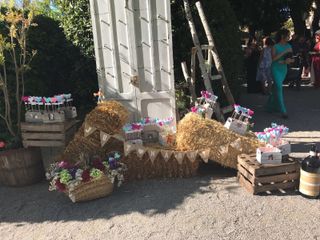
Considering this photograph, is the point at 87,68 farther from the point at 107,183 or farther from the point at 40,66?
the point at 107,183

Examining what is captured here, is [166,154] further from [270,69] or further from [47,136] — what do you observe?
[270,69]

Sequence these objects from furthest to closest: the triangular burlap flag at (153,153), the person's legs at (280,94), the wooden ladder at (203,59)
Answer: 1. the person's legs at (280,94)
2. the wooden ladder at (203,59)
3. the triangular burlap flag at (153,153)

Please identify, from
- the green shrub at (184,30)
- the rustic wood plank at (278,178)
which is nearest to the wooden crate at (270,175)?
the rustic wood plank at (278,178)

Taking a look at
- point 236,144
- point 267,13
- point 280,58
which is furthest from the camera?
point 267,13

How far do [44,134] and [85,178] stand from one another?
1042mm

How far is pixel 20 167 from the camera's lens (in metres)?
5.49

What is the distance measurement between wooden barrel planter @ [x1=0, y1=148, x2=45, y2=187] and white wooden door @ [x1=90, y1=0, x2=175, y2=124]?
1564 mm

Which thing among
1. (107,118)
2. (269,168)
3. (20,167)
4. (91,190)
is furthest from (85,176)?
(269,168)

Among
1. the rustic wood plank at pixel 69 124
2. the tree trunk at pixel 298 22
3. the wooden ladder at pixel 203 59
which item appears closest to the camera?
the rustic wood plank at pixel 69 124

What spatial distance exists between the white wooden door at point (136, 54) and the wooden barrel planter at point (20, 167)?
156cm

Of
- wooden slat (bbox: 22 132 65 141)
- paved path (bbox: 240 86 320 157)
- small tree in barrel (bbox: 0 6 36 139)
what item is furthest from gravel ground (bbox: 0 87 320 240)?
paved path (bbox: 240 86 320 157)

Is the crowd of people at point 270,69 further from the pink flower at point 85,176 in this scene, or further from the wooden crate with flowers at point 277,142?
the pink flower at point 85,176

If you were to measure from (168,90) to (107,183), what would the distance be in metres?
1.95

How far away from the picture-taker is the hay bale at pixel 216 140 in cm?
527
